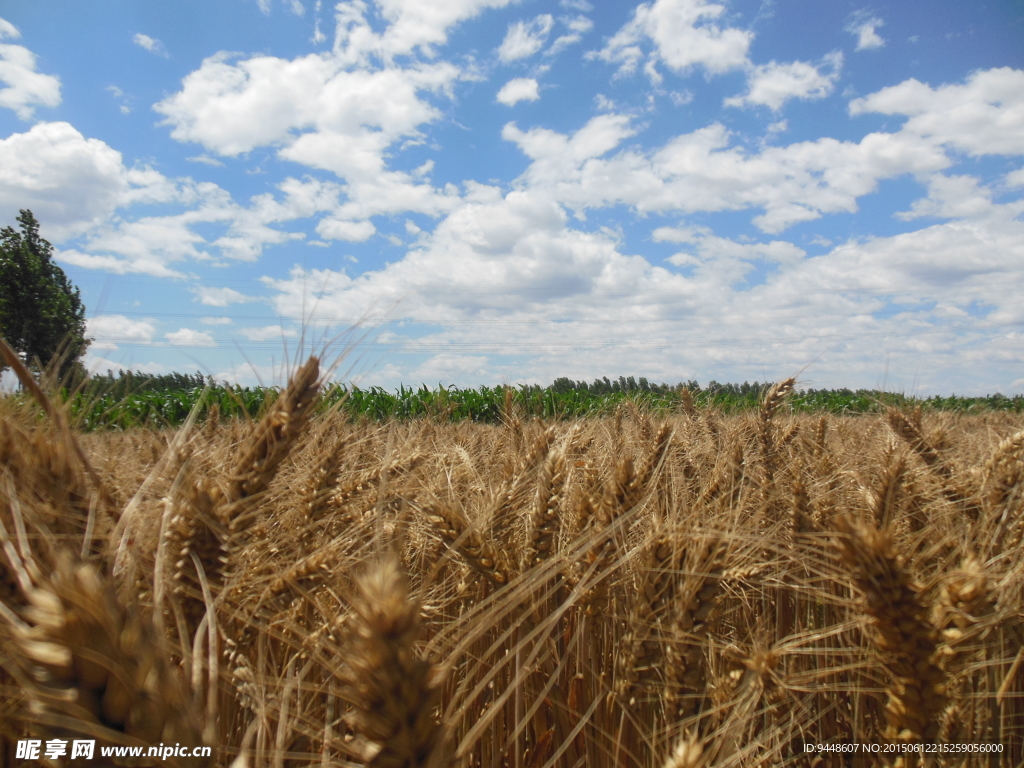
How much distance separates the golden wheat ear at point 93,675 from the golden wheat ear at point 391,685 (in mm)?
236

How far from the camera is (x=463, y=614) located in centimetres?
201

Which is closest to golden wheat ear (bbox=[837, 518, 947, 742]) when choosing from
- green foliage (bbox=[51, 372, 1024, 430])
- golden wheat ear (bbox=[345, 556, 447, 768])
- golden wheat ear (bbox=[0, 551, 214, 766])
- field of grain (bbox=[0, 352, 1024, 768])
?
field of grain (bbox=[0, 352, 1024, 768])

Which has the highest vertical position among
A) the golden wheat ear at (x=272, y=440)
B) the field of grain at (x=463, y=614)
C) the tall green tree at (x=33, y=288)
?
the tall green tree at (x=33, y=288)

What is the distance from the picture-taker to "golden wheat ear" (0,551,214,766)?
2.44ft

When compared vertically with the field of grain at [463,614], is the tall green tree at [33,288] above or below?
above

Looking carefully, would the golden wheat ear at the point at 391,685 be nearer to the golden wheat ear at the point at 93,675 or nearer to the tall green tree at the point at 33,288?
the golden wheat ear at the point at 93,675

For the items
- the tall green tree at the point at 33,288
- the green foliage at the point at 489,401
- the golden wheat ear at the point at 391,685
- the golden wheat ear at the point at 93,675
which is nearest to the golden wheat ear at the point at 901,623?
the golden wheat ear at the point at 391,685

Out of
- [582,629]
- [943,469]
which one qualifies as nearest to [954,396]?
[943,469]

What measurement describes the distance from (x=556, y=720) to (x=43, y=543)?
5.48 feet

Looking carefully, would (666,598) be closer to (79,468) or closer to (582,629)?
(582,629)

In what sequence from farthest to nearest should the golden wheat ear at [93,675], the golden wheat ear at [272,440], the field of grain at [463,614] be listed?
the golden wheat ear at [272,440] < the field of grain at [463,614] < the golden wheat ear at [93,675]

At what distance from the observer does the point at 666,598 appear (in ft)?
6.19

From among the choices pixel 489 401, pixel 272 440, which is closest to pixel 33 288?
pixel 489 401

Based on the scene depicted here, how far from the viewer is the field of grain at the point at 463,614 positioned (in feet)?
2.79
